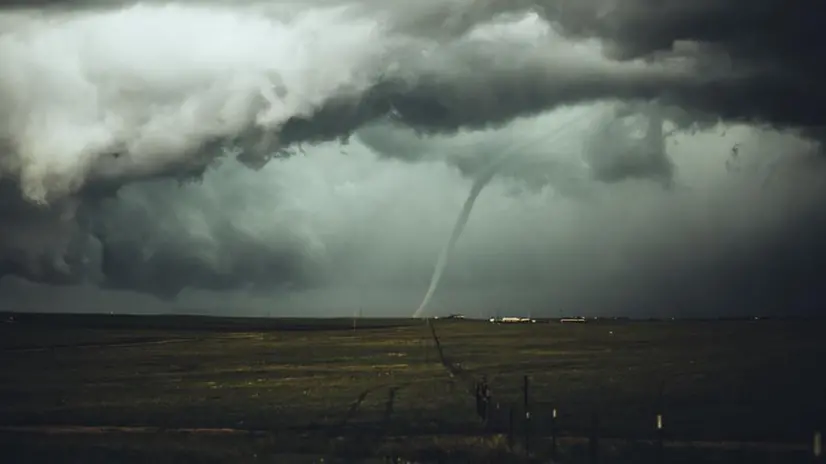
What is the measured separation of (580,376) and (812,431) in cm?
3813

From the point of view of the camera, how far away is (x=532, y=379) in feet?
280

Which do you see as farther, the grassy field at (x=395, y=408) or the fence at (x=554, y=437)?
the grassy field at (x=395, y=408)

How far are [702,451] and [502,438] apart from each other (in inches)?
347

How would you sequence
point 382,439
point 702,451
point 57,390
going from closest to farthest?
point 702,451
point 382,439
point 57,390

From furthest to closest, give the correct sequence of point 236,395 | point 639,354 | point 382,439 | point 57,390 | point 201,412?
1. point 639,354
2. point 57,390
3. point 236,395
4. point 201,412
5. point 382,439

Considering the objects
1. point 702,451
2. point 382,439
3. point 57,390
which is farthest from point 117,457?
point 57,390

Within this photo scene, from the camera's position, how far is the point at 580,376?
88.0 metres

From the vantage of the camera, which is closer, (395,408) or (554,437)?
(554,437)

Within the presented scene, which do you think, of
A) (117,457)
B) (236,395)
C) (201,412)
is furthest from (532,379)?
(117,457)

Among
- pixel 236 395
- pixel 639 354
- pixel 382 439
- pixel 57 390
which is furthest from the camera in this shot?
pixel 639 354

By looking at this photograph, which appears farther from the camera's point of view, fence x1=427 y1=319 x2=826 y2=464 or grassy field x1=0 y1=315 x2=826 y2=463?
grassy field x1=0 y1=315 x2=826 y2=463

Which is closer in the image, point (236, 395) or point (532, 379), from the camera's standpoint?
point (236, 395)

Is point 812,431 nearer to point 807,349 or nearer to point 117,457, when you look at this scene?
point 117,457

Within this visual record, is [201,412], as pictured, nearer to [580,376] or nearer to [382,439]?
[382,439]
